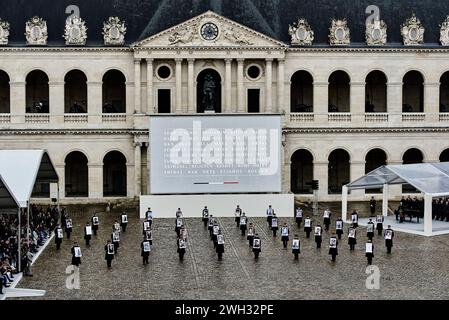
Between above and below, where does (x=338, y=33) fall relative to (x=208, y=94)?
above

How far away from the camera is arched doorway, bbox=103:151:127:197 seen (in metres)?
68.9

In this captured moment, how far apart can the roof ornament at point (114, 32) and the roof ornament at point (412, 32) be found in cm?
2294

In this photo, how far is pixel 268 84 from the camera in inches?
2559

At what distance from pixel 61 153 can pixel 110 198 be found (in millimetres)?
5362

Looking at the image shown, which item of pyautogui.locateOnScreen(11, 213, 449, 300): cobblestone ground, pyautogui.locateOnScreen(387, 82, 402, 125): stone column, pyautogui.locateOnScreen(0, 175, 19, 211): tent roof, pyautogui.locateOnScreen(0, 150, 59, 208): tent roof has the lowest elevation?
pyautogui.locateOnScreen(11, 213, 449, 300): cobblestone ground

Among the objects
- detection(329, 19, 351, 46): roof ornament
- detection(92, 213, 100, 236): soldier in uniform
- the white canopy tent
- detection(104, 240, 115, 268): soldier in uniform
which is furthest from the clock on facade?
detection(104, 240, 115, 268): soldier in uniform

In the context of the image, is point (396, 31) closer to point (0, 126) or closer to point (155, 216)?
point (155, 216)

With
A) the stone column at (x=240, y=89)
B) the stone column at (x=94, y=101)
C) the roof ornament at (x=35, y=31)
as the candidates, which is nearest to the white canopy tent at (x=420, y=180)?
the stone column at (x=240, y=89)

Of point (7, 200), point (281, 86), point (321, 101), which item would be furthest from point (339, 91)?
point (7, 200)

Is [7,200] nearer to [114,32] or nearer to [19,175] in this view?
[19,175]

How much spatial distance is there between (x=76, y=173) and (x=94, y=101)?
6.96 metres

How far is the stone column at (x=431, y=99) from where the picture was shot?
2657 inches

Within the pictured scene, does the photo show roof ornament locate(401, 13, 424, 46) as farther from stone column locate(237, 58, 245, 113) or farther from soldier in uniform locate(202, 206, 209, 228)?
soldier in uniform locate(202, 206, 209, 228)

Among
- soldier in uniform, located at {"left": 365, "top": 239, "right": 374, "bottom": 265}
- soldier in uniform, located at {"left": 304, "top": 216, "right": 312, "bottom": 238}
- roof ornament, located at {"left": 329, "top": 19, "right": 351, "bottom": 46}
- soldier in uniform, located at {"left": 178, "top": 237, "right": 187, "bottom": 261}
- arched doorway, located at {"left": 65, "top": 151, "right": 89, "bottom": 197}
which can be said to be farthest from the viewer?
arched doorway, located at {"left": 65, "top": 151, "right": 89, "bottom": 197}
